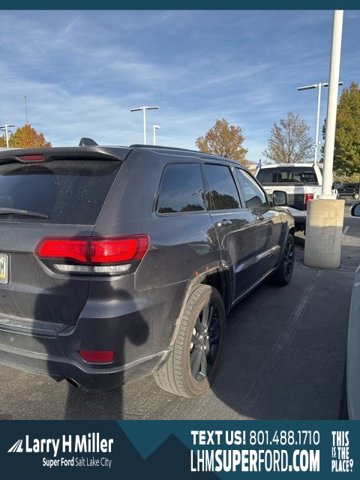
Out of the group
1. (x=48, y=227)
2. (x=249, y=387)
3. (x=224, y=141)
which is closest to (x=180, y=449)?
(x=249, y=387)

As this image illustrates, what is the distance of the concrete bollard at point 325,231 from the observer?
6.76 meters

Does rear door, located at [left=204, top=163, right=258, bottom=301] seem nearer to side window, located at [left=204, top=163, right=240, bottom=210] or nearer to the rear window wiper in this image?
side window, located at [left=204, top=163, right=240, bottom=210]

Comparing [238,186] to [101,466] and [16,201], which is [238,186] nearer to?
[16,201]

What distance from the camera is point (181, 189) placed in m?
2.82

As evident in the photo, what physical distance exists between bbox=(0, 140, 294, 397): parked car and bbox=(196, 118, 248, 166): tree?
33940mm

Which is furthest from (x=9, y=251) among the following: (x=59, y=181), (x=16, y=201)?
(x=59, y=181)

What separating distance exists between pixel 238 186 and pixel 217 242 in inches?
44.8

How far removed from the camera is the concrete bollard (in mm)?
6758

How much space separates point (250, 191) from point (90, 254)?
2.80 m

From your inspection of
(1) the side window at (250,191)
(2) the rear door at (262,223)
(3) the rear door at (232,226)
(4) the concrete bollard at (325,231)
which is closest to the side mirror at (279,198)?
(2) the rear door at (262,223)

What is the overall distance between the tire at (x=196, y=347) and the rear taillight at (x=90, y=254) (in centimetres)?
75

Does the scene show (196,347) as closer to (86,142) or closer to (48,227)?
(48,227)

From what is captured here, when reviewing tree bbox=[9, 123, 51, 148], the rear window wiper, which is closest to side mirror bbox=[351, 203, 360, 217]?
the rear window wiper

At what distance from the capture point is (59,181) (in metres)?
2.31
